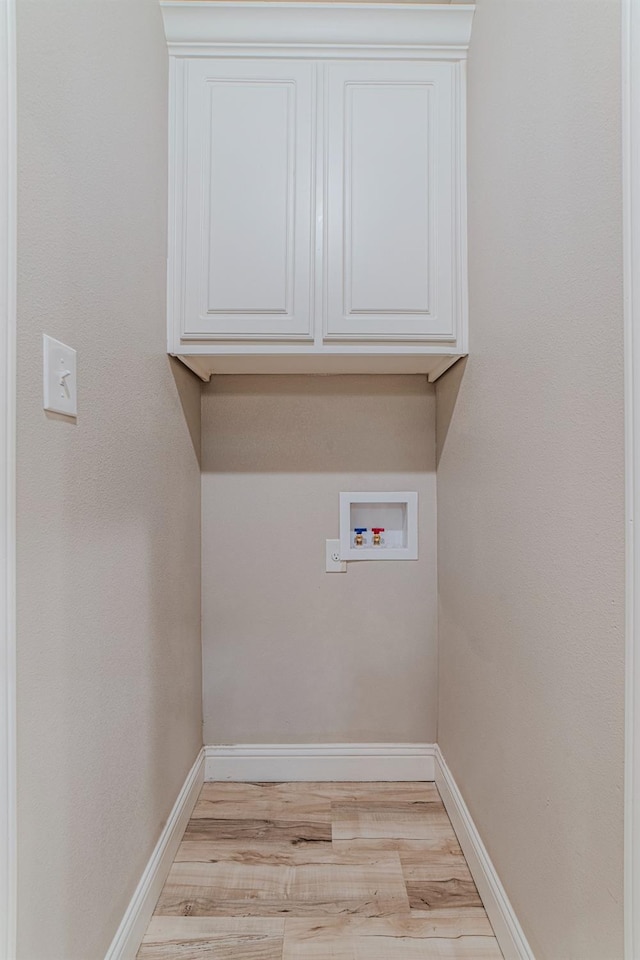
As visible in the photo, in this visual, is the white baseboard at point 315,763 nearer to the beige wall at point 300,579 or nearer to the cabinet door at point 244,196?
the beige wall at point 300,579

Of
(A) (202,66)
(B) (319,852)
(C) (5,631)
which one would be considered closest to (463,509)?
(B) (319,852)

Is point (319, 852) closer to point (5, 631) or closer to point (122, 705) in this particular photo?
point (122, 705)

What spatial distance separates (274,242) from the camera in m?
1.60

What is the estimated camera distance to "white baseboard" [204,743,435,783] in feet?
6.46

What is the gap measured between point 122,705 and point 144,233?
118cm

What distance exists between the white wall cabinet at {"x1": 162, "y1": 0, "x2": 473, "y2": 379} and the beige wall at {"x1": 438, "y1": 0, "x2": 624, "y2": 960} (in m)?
0.11

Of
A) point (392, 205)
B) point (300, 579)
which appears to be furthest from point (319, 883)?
point (392, 205)

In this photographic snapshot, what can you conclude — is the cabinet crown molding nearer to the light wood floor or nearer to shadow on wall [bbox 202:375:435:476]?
shadow on wall [bbox 202:375:435:476]

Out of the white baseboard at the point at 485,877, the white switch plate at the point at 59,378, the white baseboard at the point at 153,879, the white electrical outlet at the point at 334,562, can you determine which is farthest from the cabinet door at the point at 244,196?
the white baseboard at the point at 485,877

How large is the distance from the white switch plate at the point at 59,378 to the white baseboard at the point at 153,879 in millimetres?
1147

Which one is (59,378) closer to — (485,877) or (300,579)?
(300,579)

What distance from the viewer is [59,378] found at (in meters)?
0.92

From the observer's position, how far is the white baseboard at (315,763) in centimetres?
197

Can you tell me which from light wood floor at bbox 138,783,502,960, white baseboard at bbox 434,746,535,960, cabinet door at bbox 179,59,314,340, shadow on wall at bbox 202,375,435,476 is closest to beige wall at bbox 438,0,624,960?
white baseboard at bbox 434,746,535,960
